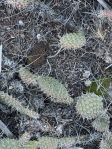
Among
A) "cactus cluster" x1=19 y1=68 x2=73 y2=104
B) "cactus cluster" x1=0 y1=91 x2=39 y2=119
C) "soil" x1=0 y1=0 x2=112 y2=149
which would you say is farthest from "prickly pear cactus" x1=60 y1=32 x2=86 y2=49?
"cactus cluster" x1=0 y1=91 x2=39 y2=119

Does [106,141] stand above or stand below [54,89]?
below

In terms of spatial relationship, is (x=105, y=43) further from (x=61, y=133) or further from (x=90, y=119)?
(x=61, y=133)

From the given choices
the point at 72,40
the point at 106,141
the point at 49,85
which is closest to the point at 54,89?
the point at 49,85

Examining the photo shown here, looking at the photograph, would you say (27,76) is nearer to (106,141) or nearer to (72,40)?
(72,40)

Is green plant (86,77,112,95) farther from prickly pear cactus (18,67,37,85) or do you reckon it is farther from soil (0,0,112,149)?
prickly pear cactus (18,67,37,85)

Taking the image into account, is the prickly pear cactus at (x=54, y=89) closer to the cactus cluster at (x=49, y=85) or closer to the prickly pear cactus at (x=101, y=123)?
the cactus cluster at (x=49, y=85)
